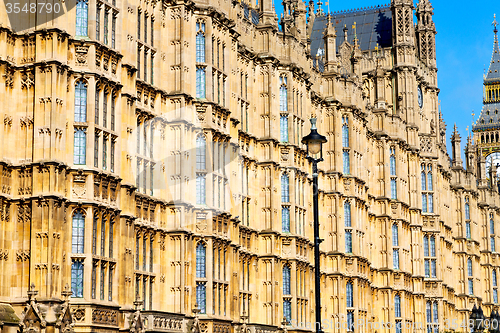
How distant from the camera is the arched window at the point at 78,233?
3784cm

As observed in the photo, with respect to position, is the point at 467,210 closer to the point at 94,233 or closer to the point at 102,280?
the point at 102,280

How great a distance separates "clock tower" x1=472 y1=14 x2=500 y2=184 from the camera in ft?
577

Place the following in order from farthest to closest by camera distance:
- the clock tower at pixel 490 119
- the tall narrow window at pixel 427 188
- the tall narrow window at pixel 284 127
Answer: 1. the clock tower at pixel 490 119
2. the tall narrow window at pixel 427 188
3. the tall narrow window at pixel 284 127

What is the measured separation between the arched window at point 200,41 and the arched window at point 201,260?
9.51m

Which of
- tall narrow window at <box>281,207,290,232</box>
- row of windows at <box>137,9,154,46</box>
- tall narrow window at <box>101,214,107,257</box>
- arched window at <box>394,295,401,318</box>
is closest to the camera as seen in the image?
tall narrow window at <box>101,214,107,257</box>

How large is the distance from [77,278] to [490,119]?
15257 cm

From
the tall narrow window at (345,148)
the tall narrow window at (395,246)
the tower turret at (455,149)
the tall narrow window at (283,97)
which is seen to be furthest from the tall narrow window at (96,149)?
the tower turret at (455,149)

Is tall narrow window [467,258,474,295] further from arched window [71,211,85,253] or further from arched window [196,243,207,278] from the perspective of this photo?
arched window [71,211,85,253]

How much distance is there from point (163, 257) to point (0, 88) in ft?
41.5

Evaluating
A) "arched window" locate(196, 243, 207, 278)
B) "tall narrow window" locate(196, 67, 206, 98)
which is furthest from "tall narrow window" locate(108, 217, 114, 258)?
"tall narrow window" locate(196, 67, 206, 98)

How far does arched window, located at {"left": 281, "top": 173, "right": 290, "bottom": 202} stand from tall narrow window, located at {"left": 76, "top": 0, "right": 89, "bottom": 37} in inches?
899

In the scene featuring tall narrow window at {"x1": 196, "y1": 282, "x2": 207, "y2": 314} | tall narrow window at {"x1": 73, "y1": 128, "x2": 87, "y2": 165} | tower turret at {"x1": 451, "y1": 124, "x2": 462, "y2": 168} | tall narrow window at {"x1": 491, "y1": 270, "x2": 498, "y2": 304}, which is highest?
tower turret at {"x1": 451, "y1": 124, "x2": 462, "y2": 168}

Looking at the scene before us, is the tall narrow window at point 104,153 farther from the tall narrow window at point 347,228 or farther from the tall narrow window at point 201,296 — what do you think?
the tall narrow window at point 347,228

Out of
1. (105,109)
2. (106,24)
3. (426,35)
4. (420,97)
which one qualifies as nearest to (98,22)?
(106,24)
